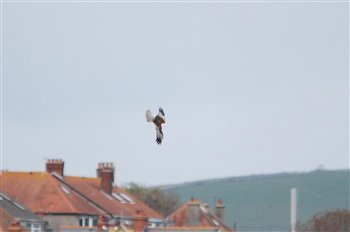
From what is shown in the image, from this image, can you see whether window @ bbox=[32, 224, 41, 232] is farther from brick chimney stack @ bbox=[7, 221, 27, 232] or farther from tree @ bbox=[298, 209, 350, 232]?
tree @ bbox=[298, 209, 350, 232]

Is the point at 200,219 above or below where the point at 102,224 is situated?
above

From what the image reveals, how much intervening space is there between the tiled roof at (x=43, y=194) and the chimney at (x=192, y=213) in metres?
6.32

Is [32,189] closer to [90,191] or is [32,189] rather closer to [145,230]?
[90,191]

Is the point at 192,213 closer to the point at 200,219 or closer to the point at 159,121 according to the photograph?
the point at 200,219

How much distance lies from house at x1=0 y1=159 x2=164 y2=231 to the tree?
475 inches

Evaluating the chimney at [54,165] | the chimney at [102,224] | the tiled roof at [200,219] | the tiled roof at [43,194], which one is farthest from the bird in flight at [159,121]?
the chimney at [54,165]

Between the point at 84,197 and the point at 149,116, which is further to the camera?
the point at 84,197

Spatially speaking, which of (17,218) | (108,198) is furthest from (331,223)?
(17,218)

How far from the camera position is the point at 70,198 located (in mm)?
145625

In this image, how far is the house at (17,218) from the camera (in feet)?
420

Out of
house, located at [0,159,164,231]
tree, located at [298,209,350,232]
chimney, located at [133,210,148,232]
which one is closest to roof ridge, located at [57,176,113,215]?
house, located at [0,159,164,231]

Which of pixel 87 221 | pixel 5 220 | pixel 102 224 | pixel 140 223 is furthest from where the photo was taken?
pixel 87 221

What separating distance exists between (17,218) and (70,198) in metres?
15.1

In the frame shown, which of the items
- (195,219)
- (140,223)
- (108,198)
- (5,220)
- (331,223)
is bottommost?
(5,220)
